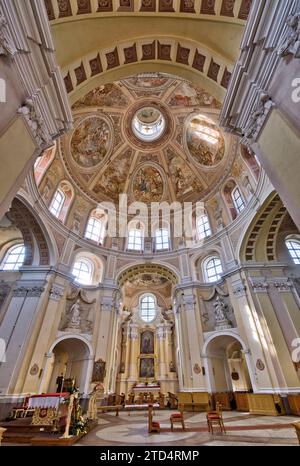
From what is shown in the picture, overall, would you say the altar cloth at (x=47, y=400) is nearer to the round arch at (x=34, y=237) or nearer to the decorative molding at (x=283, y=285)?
the round arch at (x=34, y=237)

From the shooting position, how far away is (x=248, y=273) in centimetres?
1390

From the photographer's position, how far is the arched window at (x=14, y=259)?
15.6 metres

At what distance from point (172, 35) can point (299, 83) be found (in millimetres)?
5505

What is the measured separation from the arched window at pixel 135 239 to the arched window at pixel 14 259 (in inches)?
332

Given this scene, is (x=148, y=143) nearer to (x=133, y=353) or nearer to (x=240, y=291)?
(x=240, y=291)

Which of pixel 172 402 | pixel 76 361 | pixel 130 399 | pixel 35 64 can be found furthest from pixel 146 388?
pixel 35 64

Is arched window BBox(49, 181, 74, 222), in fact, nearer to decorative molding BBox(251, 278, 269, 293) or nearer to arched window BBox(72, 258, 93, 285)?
arched window BBox(72, 258, 93, 285)

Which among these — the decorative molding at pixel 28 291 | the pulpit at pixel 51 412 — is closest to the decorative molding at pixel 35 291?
the decorative molding at pixel 28 291

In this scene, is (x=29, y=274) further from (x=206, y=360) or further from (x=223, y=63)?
(x=223, y=63)

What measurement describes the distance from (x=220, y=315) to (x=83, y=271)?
34.8 ft

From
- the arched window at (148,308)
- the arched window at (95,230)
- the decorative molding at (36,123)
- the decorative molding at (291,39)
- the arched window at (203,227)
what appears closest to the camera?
the decorative molding at (291,39)

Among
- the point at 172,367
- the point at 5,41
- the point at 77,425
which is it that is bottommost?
the point at 77,425

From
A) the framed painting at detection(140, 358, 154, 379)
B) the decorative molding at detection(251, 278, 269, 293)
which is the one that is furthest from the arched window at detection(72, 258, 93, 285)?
the decorative molding at detection(251, 278, 269, 293)

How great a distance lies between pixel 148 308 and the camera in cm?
2572
